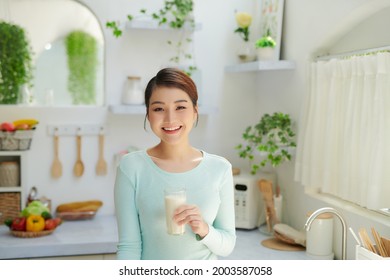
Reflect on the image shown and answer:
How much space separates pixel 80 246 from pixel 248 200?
0.71 m

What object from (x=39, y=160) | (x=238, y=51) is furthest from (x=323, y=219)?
(x=39, y=160)

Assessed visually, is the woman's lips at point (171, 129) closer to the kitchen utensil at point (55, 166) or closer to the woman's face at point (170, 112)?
the woman's face at point (170, 112)

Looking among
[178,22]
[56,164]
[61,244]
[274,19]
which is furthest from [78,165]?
[274,19]

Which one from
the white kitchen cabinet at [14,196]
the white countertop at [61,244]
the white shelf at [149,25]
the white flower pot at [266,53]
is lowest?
the white countertop at [61,244]

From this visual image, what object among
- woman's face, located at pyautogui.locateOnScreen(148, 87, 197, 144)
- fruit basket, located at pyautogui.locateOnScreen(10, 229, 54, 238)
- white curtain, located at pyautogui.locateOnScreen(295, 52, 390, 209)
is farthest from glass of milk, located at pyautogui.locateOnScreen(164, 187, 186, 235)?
fruit basket, located at pyautogui.locateOnScreen(10, 229, 54, 238)

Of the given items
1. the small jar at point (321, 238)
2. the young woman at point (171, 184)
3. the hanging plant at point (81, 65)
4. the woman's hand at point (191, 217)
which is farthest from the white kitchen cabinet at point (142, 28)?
the woman's hand at point (191, 217)

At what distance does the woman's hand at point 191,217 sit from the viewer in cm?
122

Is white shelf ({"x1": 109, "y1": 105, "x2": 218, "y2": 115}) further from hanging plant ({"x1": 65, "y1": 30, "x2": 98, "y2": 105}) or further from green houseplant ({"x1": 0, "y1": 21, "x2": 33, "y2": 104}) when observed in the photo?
green houseplant ({"x1": 0, "y1": 21, "x2": 33, "y2": 104})

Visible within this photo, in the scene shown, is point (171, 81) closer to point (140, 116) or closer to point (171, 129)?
point (171, 129)

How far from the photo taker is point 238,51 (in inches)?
104

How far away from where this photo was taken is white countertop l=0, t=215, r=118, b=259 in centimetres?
224

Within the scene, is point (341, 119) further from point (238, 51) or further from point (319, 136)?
point (238, 51)

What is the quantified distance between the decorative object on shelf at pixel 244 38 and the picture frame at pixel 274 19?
3.0 inches
